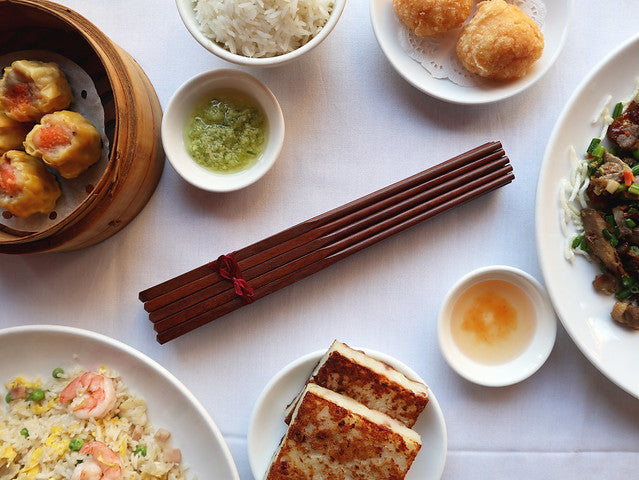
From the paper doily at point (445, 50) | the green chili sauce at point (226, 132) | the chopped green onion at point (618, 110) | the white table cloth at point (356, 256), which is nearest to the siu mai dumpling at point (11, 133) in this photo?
the white table cloth at point (356, 256)

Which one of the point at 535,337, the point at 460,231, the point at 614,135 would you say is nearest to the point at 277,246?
the point at 460,231

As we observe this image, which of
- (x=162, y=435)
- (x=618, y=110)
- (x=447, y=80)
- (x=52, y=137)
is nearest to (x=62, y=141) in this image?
(x=52, y=137)

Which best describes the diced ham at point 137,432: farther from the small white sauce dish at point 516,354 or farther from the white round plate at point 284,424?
the small white sauce dish at point 516,354

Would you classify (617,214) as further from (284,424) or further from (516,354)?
(284,424)

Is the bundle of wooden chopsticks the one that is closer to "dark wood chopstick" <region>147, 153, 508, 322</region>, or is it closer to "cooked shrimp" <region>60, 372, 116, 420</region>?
"dark wood chopstick" <region>147, 153, 508, 322</region>

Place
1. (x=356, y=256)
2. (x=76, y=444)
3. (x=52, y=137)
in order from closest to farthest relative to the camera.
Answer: (x=52, y=137), (x=76, y=444), (x=356, y=256)

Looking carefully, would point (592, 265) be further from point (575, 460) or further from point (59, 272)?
point (59, 272)
